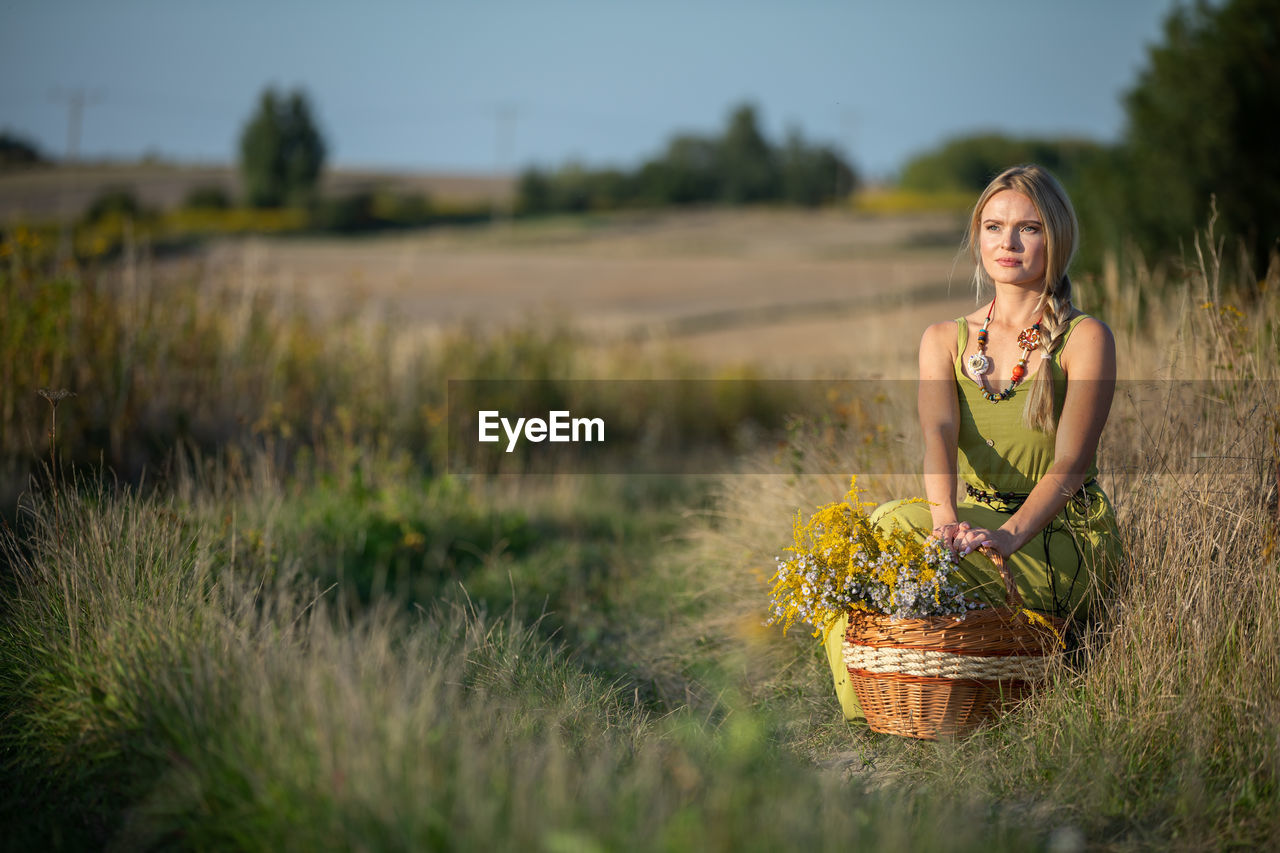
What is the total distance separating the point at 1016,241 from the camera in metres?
3.38

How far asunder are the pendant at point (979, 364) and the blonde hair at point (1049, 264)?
0.55 feet

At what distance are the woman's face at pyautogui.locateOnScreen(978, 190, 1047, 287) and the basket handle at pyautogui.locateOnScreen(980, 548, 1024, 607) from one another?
90 centimetres

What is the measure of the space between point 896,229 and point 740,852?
4042cm

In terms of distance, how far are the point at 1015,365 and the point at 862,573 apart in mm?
852

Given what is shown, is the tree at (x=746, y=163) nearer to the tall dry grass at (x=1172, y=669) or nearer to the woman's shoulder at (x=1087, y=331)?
the tall dry grass at (x=1172, y=669)

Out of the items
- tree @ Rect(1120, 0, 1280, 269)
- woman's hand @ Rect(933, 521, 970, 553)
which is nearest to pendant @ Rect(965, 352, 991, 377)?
woman's hand @ Rect(933, 521, 970, 553)

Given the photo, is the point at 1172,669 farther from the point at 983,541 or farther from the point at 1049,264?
the point at 1049,264

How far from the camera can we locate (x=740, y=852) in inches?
82.7

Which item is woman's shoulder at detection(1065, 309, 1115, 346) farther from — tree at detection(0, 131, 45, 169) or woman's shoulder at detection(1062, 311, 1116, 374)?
tree at detection(0, 131, 45, 169)

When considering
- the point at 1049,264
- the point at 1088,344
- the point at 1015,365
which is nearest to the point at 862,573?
the point at 1015,365

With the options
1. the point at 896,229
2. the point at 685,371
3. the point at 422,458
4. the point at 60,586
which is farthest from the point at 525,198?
the point at 60,586

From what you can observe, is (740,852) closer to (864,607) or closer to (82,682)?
(864,607)

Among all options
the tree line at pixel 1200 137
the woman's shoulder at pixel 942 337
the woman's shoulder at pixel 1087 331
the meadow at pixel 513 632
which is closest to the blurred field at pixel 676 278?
the meadow at pixel 513 632

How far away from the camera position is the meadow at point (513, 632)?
2.37 metres
